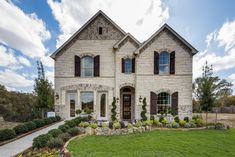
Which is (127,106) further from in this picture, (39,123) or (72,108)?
(39,123)

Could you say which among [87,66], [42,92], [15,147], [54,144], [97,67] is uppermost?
[87,66]

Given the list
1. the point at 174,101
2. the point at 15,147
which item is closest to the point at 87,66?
the point at 174,101

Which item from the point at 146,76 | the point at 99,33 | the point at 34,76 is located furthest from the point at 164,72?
the point at 34,76

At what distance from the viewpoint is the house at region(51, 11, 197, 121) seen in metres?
15.6

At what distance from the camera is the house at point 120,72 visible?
15.6m

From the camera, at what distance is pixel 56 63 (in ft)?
54.0

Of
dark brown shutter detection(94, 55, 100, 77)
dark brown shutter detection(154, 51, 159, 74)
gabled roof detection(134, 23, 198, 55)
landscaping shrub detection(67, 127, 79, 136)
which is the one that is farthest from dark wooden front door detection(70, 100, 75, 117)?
dark brown shutter detection(154, 51, 159, 74)

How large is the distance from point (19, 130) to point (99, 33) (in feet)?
33.9

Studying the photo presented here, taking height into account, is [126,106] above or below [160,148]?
above

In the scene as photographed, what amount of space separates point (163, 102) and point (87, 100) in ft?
22.2

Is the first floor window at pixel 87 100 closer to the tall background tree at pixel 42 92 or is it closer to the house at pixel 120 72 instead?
the house at pixel 120 72

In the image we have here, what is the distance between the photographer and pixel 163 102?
51.5 feet

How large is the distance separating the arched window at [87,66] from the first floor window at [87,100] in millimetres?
1768

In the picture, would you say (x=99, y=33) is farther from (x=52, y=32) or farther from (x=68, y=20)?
(x=52, y=32)
